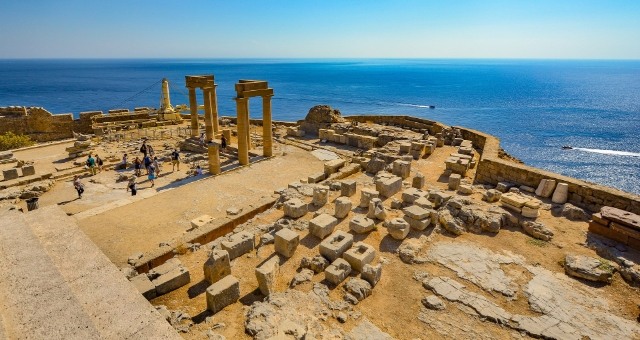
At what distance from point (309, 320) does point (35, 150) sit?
2317cm

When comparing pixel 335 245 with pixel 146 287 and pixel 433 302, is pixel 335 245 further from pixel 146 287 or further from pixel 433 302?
pixel 146 287

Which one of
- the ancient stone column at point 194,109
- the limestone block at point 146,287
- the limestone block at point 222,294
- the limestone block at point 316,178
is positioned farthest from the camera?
the ancient stone column at point 194,109

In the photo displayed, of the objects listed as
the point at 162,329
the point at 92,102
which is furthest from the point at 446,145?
the point at 92,102

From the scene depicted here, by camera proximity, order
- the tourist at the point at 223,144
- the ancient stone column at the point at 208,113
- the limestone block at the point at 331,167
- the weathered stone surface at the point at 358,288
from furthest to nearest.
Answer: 1. the ancient stone column at the point at 208,113
2. the tourist at the point at 223,144
3. the limestone block at the point at 331,167
4. the weathered stone surface at the point at 358,288

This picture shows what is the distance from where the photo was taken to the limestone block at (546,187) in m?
9.98

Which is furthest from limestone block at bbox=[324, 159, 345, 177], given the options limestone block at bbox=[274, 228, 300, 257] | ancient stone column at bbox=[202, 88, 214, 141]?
ancient stone column at bbox=[202, 88, 214, 141]

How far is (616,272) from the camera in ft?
23.5

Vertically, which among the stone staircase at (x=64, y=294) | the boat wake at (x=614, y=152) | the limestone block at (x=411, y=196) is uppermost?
the stone staircase at (x=64, y=294)

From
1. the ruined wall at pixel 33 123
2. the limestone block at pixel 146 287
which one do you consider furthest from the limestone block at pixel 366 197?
the ruined wall at pixel 33 123

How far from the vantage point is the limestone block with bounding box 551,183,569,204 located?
379 inches

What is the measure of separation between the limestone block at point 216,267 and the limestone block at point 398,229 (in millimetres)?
3903

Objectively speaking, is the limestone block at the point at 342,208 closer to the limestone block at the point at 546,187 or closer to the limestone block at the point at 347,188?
the limestone block at the point at 347,188

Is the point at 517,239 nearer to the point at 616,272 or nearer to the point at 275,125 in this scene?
the point at 616,272

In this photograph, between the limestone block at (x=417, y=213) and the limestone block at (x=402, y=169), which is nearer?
the limestone block at (x=417, y=213)
